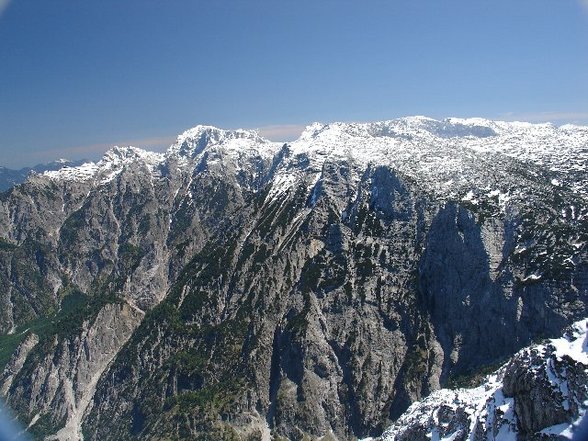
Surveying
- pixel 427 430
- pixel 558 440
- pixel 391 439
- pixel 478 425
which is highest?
pixel 558 440

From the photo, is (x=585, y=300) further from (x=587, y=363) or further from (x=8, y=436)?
(x=8, y=436)

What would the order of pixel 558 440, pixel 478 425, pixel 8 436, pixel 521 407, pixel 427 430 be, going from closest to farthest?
pixel 8 436 → pixel 558 440 → pixel 521 407 → pixel 478 425 → pixel 427 430

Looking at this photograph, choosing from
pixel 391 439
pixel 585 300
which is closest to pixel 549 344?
pixel 391 439

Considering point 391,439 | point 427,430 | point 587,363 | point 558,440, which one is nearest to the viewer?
point 558,440

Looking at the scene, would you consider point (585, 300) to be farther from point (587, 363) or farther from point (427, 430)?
point (587, 363)

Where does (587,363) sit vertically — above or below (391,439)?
above

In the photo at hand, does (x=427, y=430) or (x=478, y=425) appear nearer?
(x=478, y=425)

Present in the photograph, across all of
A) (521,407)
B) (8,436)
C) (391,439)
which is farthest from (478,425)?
(8,436)
